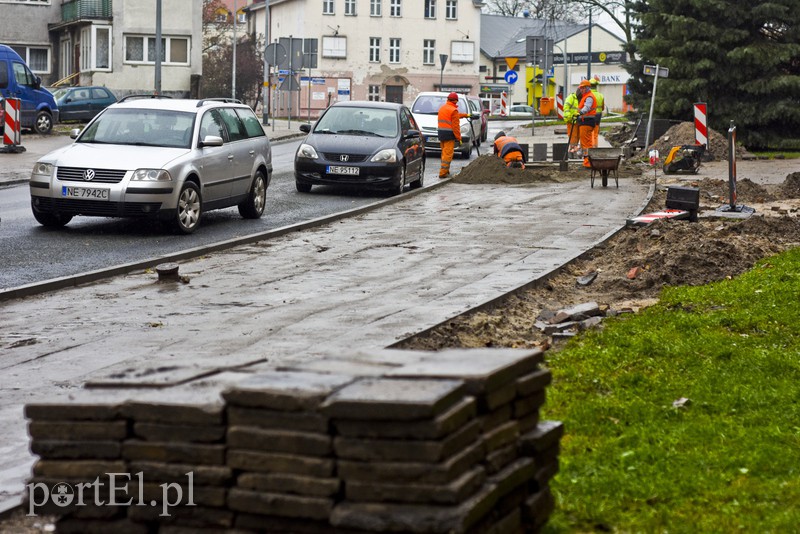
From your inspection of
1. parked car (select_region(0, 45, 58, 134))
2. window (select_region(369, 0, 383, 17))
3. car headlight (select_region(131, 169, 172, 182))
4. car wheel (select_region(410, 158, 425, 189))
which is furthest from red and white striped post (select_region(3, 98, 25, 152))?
A: window (select_region(369, 0, 383, 17))

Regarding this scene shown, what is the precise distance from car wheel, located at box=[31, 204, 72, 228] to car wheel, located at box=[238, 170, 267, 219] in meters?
2.93

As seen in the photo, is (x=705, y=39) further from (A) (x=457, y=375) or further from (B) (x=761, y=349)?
(A) (x=457, y=375)

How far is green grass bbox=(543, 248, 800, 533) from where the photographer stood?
5.38 m

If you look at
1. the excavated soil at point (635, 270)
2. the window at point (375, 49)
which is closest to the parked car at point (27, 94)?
the excavated soil at point (635, 270)

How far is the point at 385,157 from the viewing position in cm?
2353

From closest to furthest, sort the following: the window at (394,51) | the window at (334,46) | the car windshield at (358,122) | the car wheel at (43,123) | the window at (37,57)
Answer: the car windshield at (358,122), the car wheel at (43,123), the window at (37,57), the window at (334,46), the window at (394,51)

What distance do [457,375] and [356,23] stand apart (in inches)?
3654

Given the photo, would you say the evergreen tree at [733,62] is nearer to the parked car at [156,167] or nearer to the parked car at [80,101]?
the parked car at [156,167]

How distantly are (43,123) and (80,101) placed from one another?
6.47 metres

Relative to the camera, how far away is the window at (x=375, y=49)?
95938 millimetres

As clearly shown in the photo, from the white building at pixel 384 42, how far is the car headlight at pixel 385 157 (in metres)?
68.5

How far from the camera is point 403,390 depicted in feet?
13.4

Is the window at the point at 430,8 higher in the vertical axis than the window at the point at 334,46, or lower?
higher

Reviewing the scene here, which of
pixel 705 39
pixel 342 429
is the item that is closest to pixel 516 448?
pixel 342 429
